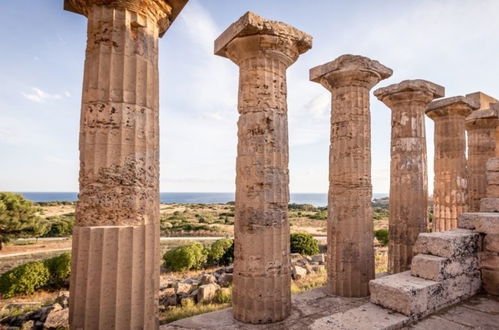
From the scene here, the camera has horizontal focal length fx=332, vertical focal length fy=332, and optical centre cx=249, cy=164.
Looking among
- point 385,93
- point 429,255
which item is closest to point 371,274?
point 429,255

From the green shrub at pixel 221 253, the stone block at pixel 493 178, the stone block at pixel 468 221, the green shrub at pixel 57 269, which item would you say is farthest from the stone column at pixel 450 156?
the green shrub at pixel 57 269

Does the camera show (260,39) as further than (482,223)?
Yes

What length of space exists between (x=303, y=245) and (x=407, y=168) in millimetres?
11846

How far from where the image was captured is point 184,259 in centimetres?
1767

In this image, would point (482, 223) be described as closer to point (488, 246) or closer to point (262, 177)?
point (488, 246)

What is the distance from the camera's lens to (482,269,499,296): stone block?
5.79m

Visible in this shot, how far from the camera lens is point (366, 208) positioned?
9227 mm

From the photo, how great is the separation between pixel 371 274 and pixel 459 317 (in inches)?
181

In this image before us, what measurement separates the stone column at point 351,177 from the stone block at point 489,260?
3.33 meters

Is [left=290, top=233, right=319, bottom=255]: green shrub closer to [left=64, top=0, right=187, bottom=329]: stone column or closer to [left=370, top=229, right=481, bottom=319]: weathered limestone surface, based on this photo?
[left=370, top=229, right=481, bottom=319]: weathered limestone surface

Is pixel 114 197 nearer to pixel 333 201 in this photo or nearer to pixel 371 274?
pixel 333 201

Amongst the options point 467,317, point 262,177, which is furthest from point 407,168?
point 467,317

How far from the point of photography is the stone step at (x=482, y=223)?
5.95 m

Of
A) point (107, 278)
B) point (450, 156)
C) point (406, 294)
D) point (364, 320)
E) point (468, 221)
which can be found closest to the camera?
point (107, 278)
